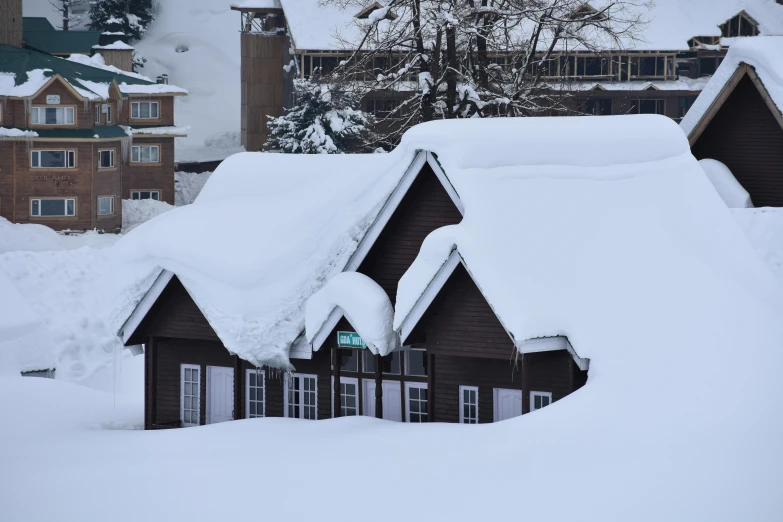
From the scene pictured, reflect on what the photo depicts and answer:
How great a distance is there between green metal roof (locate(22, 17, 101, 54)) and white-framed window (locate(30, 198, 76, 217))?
22.0 metres

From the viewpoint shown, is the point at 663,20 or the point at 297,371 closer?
the point at 297,371

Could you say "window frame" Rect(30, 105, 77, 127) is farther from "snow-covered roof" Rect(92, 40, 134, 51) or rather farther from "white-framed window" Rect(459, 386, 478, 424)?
"white-framed window" Rect(459, 386, 478, 424)

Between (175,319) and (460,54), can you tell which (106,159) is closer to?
(460,54)

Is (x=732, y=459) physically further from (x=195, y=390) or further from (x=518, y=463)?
(x=195, y=390)

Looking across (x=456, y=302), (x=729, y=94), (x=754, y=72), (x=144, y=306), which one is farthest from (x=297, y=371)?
(x=754, y=72)

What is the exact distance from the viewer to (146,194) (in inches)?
2714

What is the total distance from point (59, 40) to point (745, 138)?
60.3 meters

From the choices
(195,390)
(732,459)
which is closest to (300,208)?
(195,390)

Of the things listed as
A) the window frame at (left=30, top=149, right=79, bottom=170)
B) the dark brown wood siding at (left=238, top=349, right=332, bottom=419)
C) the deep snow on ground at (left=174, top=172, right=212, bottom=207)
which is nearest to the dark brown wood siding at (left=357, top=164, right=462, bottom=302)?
the dark brown wood siding at (left=238, top=349, right=332, bottom=419)

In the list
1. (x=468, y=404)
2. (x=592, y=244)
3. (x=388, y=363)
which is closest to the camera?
(x=592, y=244)

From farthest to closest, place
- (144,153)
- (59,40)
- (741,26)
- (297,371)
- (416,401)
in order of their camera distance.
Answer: (59,40) < (741,26) < (144,153) < (297,371) < (416,401)

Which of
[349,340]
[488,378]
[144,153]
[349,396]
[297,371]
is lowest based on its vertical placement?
[349,396]

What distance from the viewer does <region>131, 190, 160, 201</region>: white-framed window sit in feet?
225

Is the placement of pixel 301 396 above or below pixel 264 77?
below
